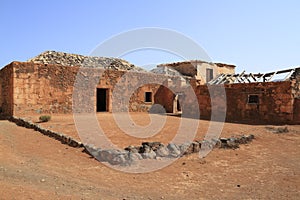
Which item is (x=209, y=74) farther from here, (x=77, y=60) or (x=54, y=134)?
(x=54, y=134)

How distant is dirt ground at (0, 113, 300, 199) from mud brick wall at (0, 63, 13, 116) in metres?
6.76

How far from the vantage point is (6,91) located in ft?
48.0

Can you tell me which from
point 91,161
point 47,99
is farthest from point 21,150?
point 47,99

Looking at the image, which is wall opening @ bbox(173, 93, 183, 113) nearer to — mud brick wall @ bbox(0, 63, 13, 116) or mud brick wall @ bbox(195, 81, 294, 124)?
mud brick wall @ bbox(195, 81, 294, 124)

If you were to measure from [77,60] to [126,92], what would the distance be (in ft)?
18.2

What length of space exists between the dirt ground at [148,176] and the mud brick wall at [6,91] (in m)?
6.76

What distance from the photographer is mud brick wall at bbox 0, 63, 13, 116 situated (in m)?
13.6

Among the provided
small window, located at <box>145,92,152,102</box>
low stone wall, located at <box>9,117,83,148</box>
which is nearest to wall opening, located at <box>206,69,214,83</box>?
small window, located at <box>145,92,152,102</box>

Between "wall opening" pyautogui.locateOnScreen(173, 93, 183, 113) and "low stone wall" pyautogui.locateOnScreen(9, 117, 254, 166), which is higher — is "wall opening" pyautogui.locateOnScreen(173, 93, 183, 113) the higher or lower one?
the higher one

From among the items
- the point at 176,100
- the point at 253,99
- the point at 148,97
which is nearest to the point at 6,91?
the point at 148,97

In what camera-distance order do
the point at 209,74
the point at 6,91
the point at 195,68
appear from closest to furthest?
the point at 6,91, the point at 195,68, the point at 209,74

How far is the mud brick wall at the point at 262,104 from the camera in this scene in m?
13.3

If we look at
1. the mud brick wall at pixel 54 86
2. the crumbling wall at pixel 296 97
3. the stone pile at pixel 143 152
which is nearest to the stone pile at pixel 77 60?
the mud brick wall at pixel 54 86

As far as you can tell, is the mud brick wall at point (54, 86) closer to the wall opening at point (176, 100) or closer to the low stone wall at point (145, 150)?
the wall opening at point (176, 100)
